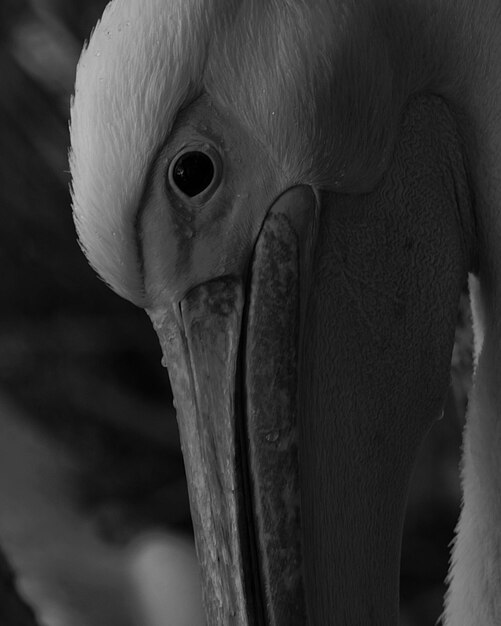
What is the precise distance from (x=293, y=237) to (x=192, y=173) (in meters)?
0.12

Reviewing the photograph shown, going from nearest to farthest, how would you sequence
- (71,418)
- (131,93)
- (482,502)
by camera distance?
(131,93) → (482,502) → (71,418)

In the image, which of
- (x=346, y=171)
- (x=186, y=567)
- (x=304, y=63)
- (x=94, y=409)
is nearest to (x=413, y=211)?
(x=346, y=171)

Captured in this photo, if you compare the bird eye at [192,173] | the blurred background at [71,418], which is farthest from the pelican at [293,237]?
the blurred background at [71,418]

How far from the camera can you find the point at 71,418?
3.08 m

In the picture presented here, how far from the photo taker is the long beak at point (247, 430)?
1.01m

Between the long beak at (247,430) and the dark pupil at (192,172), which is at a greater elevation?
the dark pupil at (192,172)

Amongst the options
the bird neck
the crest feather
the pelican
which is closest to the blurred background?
the bird neck

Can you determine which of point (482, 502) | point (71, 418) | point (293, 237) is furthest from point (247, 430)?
point (71, 418)

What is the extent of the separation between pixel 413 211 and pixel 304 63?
0.21m

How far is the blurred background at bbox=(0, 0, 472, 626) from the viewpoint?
297 cm

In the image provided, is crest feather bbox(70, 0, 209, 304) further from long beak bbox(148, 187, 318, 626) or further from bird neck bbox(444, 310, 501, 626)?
bird neck bbox(444, 310, 501, 626)

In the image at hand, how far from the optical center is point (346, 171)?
106cm

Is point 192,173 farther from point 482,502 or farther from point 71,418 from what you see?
point 71,418

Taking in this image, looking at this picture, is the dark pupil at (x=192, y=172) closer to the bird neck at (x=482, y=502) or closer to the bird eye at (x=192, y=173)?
the bird eye at (x=192, y=173)
